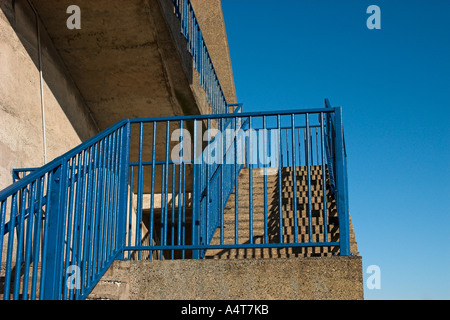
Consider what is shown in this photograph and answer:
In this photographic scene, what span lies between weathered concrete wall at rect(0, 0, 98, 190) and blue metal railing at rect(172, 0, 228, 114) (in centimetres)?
178

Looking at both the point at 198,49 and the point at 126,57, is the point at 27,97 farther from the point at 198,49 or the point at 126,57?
the point at 198,49

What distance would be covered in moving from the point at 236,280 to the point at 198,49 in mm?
5727

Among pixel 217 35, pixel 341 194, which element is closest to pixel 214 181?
pixel 341 194

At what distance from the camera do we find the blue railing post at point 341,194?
402 centimetres

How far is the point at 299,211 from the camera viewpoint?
7.65 metres

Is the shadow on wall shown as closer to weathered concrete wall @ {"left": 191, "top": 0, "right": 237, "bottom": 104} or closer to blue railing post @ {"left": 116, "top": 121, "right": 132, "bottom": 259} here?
blue railing post @ {"left": 116, "top": 121, "right": 132, "bottom": 259}

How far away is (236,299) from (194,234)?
0.72 metres

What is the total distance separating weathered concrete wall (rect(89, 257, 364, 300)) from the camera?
3.77 metres

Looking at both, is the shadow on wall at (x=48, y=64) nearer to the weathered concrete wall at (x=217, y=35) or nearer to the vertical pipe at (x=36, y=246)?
the vertical pipe at (x=36, y=246)

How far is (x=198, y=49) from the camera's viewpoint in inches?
355

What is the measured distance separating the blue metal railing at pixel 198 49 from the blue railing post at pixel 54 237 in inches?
175
